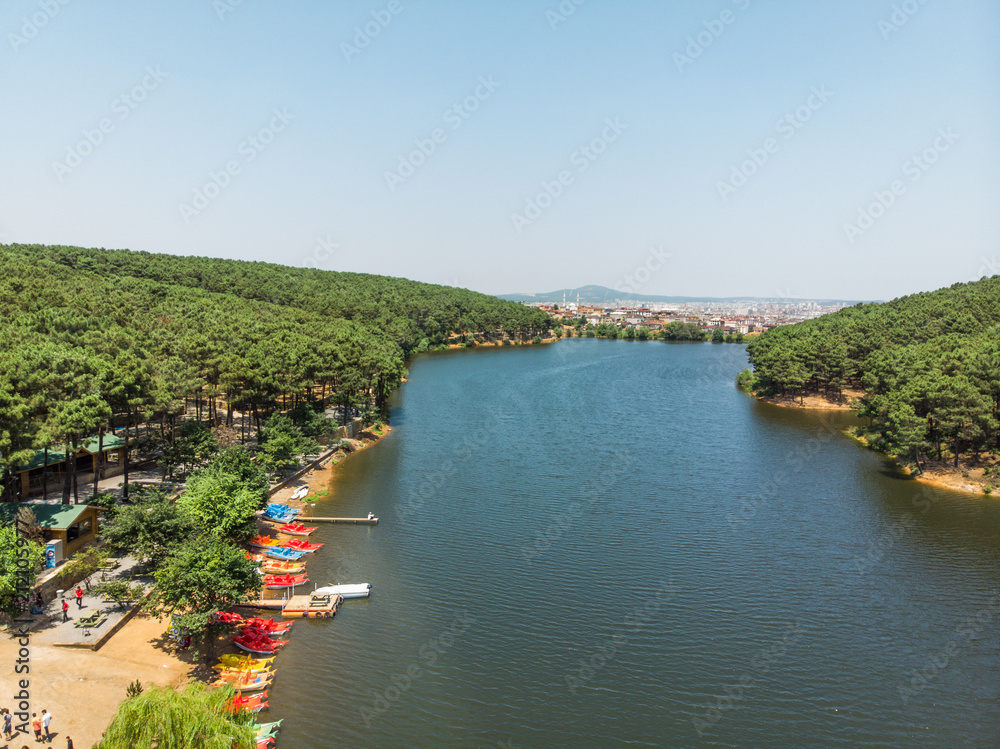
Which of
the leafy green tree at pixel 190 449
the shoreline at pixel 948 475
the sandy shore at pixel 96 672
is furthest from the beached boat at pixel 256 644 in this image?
the shoreline at pixel 948 475

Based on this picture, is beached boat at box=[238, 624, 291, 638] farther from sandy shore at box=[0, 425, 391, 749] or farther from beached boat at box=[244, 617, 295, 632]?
sandy shore at box=[0, 425, 391, 749]

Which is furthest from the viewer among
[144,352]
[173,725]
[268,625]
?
[144,352]

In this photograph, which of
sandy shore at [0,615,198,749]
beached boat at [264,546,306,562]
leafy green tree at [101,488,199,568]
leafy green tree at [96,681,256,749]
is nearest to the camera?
leafy green tree at [96,681,256,749]

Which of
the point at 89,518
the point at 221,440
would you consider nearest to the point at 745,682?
the point at 89,518

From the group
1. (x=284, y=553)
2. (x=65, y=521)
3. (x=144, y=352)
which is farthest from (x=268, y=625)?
(x=144, y=352)

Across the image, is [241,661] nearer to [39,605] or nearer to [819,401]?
[39,605]

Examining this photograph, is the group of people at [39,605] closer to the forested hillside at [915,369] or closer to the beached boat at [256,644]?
the beached boat at [256,644]

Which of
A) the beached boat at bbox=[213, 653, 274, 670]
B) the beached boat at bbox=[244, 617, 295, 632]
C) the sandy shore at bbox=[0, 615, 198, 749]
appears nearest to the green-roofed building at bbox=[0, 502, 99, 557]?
the sandy shore at bbox=[0, 615, 198, 749]
